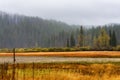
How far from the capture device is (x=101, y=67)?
108 feet

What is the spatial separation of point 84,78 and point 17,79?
5.26 metres

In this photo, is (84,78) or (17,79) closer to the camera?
(17,79)

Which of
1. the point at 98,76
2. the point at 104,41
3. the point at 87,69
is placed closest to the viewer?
the point at 98,76

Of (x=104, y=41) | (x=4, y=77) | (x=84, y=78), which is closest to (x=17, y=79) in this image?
(x=4, y=77)

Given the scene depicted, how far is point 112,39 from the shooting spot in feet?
468

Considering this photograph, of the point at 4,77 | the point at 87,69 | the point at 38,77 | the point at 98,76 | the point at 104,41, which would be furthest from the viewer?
the point at 104,41

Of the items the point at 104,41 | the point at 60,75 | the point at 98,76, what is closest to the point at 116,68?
the point at 98,76

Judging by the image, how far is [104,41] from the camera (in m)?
138

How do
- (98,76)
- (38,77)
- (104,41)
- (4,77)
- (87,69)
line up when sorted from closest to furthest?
(4,77)
(38,77)
(98,76)
(87,69)
(104,41)

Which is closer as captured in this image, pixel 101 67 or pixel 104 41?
pixel 101 67

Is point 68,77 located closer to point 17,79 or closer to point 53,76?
point 53,76

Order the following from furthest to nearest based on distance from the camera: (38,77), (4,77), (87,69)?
1. (87,69)
2. (38,77)
3. (4,77)

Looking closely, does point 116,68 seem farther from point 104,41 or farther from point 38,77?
point 104,41

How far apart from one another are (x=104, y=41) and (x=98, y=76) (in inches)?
4453
